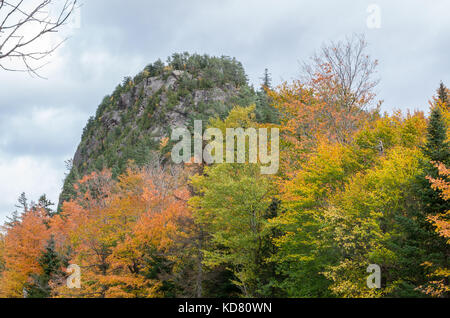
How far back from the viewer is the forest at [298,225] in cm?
1585

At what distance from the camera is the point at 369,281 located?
16.1 metres

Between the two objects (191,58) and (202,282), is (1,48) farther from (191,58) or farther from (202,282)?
(191,58)

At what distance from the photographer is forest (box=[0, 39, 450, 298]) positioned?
52.0 ft

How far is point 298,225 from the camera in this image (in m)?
20.6

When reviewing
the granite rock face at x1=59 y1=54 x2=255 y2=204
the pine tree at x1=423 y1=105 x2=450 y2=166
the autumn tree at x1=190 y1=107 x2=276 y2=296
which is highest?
the granite rock face at x1=59 y1=54 x2=255 y2=204

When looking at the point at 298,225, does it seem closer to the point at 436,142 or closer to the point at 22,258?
the point at 436,142

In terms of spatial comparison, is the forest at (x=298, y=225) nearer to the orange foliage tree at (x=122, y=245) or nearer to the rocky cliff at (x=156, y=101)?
the orange foliage tree at (x=122, y=245)

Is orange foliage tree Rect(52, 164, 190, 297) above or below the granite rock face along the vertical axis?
below

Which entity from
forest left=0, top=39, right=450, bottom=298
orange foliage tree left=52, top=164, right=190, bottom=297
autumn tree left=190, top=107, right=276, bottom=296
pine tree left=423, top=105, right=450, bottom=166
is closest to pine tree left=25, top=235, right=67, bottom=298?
forest left=0, top=39, right=450, bottom=298

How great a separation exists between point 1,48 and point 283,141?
95.9 feet

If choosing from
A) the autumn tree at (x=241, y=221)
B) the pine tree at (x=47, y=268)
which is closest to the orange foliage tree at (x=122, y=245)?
the autumn tree at (x=241, y=221)

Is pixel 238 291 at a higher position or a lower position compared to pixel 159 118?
lower

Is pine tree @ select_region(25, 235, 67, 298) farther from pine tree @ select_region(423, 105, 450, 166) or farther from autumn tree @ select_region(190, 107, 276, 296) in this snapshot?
pine tree @ select_region(423, 105, 450, 166)
